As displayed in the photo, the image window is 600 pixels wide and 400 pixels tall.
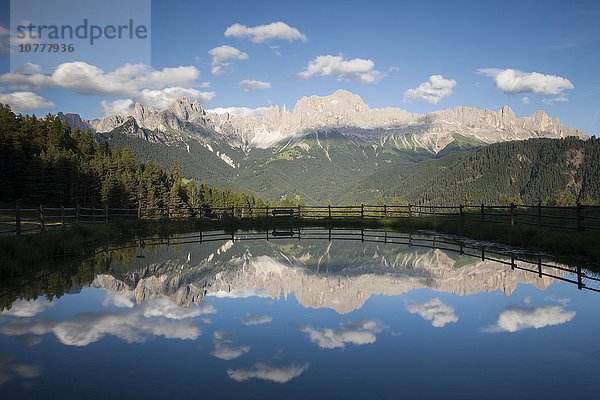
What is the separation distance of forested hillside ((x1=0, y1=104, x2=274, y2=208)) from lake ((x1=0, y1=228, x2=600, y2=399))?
201 feet

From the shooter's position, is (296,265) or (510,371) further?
(296,265)

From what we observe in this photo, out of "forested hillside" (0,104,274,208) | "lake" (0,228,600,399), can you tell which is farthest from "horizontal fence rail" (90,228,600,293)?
"forested hillside" (0,104,274,208)

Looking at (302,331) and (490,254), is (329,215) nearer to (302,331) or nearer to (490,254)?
(490,254)

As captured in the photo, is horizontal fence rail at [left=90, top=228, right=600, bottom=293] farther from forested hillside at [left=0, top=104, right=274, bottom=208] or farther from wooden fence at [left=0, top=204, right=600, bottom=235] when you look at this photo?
forested hillside at [left=0, top=104, right=274, bottom=208]

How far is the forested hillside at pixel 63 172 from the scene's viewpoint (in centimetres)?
7450

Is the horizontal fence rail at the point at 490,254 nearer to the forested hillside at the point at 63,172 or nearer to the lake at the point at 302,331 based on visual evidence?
the lake at the point at 302,331

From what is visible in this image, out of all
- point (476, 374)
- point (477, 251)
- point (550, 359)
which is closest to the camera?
point (476, 374)

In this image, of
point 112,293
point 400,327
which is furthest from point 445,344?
point 112,293

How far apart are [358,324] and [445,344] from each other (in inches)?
83.9

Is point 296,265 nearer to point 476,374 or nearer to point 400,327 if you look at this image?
point 400,327

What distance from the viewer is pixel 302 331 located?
9648mm

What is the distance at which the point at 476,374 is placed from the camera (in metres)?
7.06

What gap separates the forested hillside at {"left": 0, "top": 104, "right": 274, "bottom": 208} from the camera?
2933 inches

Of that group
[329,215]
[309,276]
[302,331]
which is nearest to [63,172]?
[329,215]
